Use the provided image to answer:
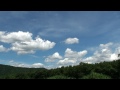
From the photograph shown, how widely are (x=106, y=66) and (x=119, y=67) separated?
2.44 ft

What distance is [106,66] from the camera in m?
12.8
